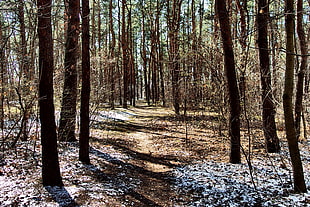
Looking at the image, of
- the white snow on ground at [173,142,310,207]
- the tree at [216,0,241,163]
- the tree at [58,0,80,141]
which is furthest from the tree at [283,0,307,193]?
the tree at [58,0,80,141]

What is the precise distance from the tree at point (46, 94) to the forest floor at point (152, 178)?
45 centimetres

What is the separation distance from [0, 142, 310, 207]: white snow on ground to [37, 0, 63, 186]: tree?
0.45 meters

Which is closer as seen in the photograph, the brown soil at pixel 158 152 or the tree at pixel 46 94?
the tree at pixel 46 94

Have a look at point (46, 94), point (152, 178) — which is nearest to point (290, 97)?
point (152, 178)

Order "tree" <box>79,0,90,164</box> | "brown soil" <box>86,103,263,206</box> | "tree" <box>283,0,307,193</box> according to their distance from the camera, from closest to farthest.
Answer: "tree" <box>283,0,307,193</box> → "brown soil" <box>86,103,263,206</box> → "tree" <box>79,0,90,164</box>

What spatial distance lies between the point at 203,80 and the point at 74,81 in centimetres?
484

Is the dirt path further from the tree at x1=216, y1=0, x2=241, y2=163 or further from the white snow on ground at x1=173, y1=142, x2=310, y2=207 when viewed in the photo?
the tree at x1=216, y1=0, x2=241, y2=163

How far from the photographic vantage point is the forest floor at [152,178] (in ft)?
14.1

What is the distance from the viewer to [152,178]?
19.3ft

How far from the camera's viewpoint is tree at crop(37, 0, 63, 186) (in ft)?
14.1

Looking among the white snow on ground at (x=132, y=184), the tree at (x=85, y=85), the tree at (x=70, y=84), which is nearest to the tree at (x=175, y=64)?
the tree at (x=85, y=85)

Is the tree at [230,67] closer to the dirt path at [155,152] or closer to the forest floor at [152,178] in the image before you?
the forest floor at [152,178]

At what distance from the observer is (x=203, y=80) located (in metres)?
9.16

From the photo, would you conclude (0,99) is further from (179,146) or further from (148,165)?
(179,146)
